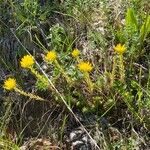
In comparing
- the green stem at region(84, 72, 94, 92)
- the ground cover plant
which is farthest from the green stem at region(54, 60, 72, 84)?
the green stem at region(84, 72, 94, 92)

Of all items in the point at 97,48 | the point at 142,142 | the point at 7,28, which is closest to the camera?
the point at 142,142

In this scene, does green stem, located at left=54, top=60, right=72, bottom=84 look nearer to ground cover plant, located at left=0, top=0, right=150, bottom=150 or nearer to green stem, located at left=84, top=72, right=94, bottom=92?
→ ground cover plant, located at left=0, top=0, right=150, bottom=150

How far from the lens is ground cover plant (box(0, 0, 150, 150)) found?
2465 millimetres

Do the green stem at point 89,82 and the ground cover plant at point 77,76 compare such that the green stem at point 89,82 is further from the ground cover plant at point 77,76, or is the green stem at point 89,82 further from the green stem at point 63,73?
the green stem at point 63,73

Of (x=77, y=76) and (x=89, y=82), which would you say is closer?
(x=89, y=82)

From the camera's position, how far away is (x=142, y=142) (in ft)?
7.93

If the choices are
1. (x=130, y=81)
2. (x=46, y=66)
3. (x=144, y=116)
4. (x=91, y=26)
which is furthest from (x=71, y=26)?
(x=144, y=116)

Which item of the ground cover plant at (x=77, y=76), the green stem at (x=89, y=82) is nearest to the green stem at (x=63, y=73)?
the ground cover plant at (x=77, y=76)

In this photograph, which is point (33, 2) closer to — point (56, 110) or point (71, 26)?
point (71, 26)

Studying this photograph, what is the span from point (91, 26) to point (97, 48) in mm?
173

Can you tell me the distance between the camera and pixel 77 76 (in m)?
2.60

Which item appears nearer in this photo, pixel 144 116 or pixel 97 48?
pixel 144 116

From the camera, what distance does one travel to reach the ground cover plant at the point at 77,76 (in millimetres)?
2465

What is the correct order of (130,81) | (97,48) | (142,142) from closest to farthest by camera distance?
(142,142) < (130,81) < (97,48)
